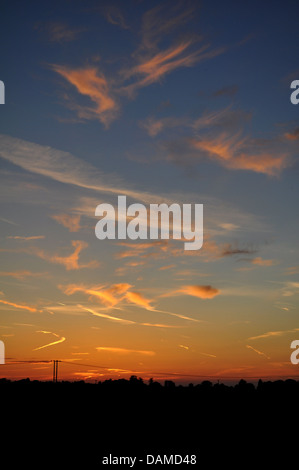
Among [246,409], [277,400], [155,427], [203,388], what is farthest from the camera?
[203,388]

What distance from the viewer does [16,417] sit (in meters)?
66.1

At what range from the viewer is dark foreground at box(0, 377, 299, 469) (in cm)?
4881

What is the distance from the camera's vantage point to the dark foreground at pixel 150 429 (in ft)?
160

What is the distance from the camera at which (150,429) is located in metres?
60.7
